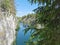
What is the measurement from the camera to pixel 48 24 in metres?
3.55

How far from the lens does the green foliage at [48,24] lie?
329 cm

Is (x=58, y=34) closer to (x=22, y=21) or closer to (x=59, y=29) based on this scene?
(x=59, y=29)

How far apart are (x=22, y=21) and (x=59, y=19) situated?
2994 centimetres

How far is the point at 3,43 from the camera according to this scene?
15469 mm

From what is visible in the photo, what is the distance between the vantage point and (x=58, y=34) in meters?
3.29

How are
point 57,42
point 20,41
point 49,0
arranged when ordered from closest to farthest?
1. point 57,42
2. point 49,0
3. point 20,41

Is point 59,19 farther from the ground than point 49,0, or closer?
closer

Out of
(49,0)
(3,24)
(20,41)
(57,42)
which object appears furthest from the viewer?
(20,41)

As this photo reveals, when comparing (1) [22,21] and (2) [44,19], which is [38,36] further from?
(1) [22,21]

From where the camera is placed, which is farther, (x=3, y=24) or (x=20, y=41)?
(x=20, y=41)

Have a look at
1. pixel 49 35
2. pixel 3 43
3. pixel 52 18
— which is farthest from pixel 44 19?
pixel 3 43

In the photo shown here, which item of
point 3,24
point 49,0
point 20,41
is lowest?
point 20,41

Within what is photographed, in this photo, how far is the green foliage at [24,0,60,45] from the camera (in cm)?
329

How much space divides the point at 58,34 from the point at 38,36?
15.7 inches
